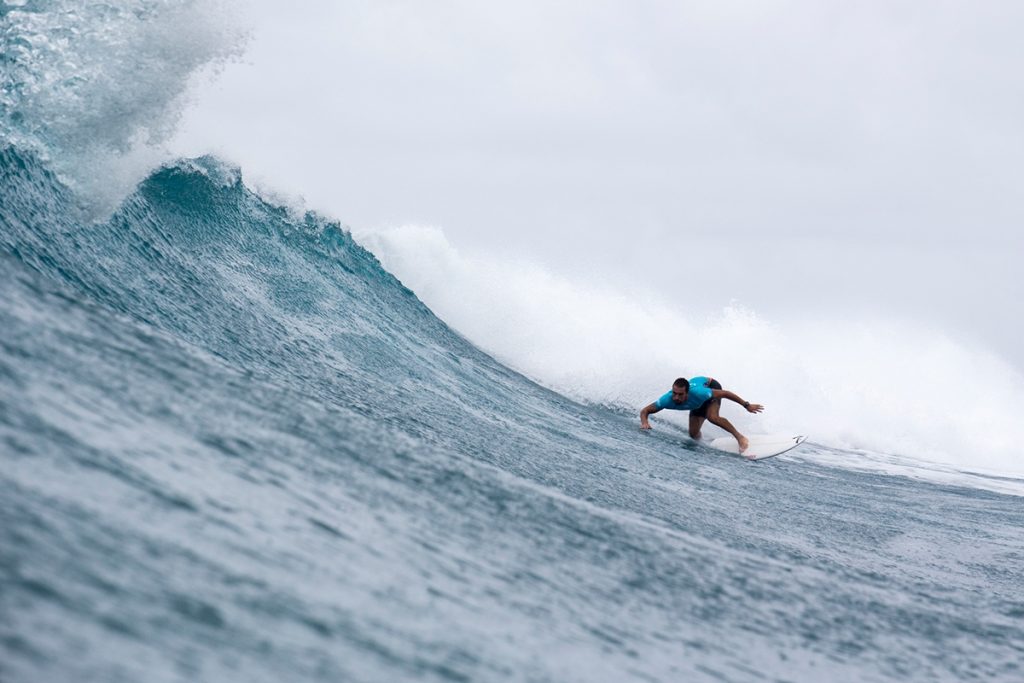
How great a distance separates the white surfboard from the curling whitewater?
254 centimetres

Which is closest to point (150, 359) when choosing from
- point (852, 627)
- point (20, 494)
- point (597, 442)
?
point (20, 494)

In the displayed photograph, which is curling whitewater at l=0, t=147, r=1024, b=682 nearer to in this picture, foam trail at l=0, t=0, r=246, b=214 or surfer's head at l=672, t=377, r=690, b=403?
foam trail at l=0, t=0, r=246, b=214

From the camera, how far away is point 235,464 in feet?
11.3

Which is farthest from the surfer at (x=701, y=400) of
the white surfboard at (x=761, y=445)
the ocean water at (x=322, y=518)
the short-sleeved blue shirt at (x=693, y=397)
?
the ocean water at (x=322, y=518)

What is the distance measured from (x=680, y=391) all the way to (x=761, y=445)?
155cm

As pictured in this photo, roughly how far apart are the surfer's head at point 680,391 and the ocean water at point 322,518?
1409 mm

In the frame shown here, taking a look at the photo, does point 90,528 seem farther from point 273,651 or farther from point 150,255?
point 150,255

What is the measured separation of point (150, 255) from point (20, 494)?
5801 millimetres

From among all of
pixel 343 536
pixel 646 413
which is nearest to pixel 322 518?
pixel 343 536

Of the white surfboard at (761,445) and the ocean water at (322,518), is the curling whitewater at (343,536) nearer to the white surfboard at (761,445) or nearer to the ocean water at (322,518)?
the ocean water at (322,518)

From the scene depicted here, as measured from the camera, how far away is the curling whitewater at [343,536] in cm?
226

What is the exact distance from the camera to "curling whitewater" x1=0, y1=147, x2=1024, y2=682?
2.26 meters

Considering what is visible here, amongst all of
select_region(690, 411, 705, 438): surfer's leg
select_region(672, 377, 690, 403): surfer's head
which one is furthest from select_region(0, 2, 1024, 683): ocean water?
select_region(690, 411, 705, 438): surfer's leg

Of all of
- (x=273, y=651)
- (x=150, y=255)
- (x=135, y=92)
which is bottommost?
(x=273, y=651)
